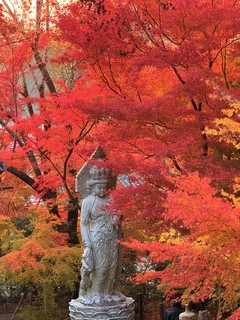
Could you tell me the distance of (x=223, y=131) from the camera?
6.54 m

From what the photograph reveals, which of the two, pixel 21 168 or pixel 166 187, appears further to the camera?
pixel 21 168

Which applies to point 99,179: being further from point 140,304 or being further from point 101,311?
point 140,304

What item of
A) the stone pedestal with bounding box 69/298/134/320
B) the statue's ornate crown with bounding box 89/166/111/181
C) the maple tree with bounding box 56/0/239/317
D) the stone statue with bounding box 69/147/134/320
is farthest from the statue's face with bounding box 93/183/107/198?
the stone pedestal with bounding box 69/298/134/320

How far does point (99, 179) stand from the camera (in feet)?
29.5

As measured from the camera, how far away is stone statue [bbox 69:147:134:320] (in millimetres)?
8852

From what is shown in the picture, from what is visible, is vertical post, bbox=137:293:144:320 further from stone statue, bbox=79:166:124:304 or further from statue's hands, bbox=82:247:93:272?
statue's hands, bbox=82:247:93:272

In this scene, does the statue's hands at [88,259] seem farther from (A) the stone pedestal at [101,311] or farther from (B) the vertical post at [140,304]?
(B) the vertical post at [140,304]

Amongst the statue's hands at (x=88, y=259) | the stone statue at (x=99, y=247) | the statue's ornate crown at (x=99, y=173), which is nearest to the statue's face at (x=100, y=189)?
the stone statue at (x=99, y=247)

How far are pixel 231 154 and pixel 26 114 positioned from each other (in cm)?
824

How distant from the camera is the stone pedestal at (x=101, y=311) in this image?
866cm

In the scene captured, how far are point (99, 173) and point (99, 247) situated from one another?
Answer: 123 centimetres

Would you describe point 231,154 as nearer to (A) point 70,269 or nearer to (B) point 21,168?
(A) point 70,269

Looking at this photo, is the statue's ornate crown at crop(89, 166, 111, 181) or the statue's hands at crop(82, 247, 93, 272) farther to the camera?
the statue's ornate crown at crop(89, 166, 111, 181)

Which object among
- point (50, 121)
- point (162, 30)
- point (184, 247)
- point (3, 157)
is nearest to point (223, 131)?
point (184, 247)
